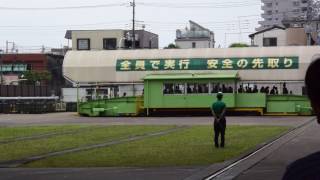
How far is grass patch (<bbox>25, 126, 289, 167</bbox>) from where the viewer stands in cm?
1688

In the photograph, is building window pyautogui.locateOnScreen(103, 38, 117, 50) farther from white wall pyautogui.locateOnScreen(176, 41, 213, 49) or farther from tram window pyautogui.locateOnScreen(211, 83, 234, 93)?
tram window pyautogui.locateOnScreen(211, 83, 234, 93)

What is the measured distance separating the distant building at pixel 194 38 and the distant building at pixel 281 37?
2917 centimetres

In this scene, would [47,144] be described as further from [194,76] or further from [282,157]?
[194,76]

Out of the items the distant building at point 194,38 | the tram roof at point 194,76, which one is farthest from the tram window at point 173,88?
the distant building at point 194,38

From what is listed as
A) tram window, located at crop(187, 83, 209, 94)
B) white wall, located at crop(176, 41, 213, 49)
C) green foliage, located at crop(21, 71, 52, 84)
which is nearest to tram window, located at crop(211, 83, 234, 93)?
tram window, located at crop(187, 83, 209, 94)

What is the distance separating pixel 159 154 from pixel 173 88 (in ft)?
104

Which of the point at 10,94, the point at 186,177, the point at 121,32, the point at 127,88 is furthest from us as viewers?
the point at 121,32

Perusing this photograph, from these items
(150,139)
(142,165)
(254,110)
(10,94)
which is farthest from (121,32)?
(142,165)

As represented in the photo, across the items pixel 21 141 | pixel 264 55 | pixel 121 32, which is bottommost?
pixel 21 141

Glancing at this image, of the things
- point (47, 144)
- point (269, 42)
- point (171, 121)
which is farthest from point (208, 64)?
point (269, 42)

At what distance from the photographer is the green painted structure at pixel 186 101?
4819 cm

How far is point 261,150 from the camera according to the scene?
20.2 metres

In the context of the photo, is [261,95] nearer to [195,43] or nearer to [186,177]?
[186,177]

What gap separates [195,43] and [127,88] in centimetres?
6874
